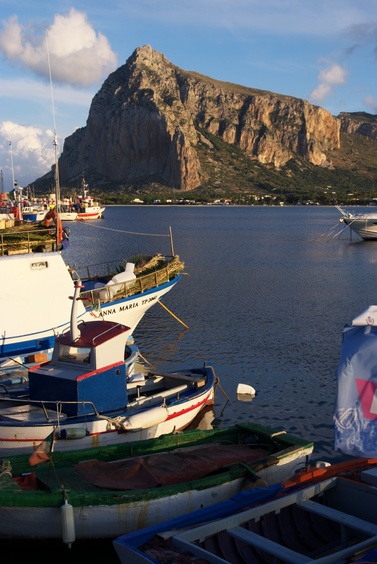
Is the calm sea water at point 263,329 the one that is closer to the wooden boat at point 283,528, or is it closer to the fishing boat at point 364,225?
the wooden boat at point 283,528

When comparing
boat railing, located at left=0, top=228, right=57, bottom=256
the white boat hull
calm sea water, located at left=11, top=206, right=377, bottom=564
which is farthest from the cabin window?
boat railing, located at left=0, top=228, right=57, bottom=256

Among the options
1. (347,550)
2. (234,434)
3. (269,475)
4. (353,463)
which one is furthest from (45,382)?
(347,550)

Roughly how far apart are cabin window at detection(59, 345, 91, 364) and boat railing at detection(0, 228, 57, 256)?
7531mm

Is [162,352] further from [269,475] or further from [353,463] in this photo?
[353,463]

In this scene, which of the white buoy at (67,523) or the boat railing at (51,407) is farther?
the boat railing at (51,407)

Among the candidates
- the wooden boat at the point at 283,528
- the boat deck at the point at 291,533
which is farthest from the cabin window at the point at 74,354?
the boat deck at the point at 291,533

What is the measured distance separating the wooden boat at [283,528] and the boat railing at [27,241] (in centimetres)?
1542

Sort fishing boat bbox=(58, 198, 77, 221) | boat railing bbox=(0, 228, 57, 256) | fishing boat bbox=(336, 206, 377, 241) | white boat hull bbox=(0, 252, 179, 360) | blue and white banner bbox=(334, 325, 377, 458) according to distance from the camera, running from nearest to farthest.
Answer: blue and white banner bbox=(334, 325, 377, 458) < white boat hull bbox=(0, 252, 179, 360) < boat railing bbox=(0, 228, 57, 256) < fishing boat bbox=(336, 206, 377, 241) < fishing boat bbox=(58, 198, 77, 221)

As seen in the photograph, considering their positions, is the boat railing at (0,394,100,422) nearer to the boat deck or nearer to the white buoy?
the white buoy

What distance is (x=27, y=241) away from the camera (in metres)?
24.5

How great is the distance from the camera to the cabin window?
17.5 m

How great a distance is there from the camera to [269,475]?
46.7ft

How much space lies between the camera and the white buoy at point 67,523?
11922 millimetres

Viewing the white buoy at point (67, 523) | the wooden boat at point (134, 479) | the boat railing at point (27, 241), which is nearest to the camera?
the white buoy at point (67, 523)
